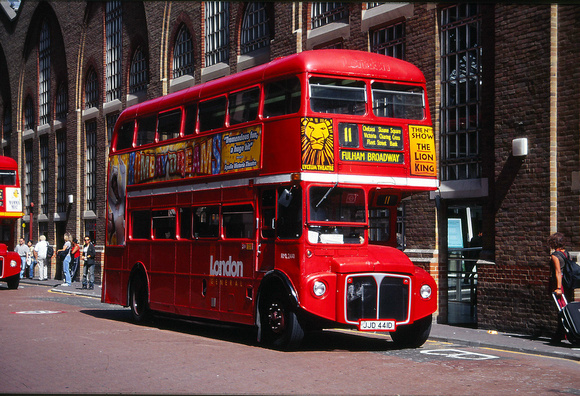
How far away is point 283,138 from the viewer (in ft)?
40.4

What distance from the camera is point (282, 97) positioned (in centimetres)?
1257

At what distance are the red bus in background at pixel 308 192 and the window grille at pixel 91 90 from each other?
20.6 m

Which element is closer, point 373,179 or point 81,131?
point 373,179

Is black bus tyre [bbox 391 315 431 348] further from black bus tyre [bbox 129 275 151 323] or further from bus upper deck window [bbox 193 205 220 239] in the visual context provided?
black bus tyre [bbox 129 275 151 323]

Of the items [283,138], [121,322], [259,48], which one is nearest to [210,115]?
[283,138]

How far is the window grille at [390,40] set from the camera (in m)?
18.6

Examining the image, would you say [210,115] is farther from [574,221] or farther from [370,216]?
[574,221]

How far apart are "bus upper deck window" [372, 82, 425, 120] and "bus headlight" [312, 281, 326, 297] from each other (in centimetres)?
271

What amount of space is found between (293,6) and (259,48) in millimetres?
2705

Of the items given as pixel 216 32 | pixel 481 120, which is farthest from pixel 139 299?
pixel 216 32

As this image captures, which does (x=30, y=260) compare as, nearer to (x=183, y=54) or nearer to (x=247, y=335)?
(x=183, y=54)

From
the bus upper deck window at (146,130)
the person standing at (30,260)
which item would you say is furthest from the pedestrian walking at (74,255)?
the bus upper deck window at (146,130)

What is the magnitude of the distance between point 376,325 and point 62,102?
29.1m

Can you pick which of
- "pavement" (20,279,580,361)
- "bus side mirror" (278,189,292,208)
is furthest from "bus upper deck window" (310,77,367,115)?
"pavement" (20,279,580,361)
